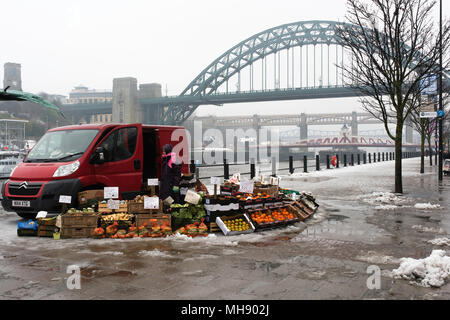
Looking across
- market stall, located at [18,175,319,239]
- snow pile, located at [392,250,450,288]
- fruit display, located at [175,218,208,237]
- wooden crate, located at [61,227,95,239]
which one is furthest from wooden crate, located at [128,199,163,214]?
snow pile, located at [392,250,450,288]

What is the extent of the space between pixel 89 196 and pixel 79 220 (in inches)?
42.0

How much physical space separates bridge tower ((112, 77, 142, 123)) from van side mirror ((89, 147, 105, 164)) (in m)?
73.9

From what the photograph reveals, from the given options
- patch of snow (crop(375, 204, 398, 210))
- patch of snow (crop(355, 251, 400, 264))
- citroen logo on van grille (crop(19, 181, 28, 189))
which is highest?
citroen logo on van grille (crop(19, 181, 28, 189))

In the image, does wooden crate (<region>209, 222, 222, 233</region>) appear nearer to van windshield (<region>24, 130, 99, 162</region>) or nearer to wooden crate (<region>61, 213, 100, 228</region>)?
wooden crate (<region>61, 213, 100, 228</region>)

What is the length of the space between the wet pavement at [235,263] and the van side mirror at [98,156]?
1.91 meters

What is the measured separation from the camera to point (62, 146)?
8453 millimetres

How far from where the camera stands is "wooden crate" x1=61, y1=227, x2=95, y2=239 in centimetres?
669

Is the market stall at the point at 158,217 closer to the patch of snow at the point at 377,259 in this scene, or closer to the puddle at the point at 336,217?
the puddle at the point at 336,217

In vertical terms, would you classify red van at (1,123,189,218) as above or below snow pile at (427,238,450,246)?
above

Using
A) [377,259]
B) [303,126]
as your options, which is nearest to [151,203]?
[377,259]

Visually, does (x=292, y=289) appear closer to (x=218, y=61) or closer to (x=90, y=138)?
(x=90, y=138)

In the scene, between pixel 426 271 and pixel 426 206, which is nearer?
pixel 426 271

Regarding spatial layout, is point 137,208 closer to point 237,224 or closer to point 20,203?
point 237,224

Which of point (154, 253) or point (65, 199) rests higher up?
point (65, 199)
